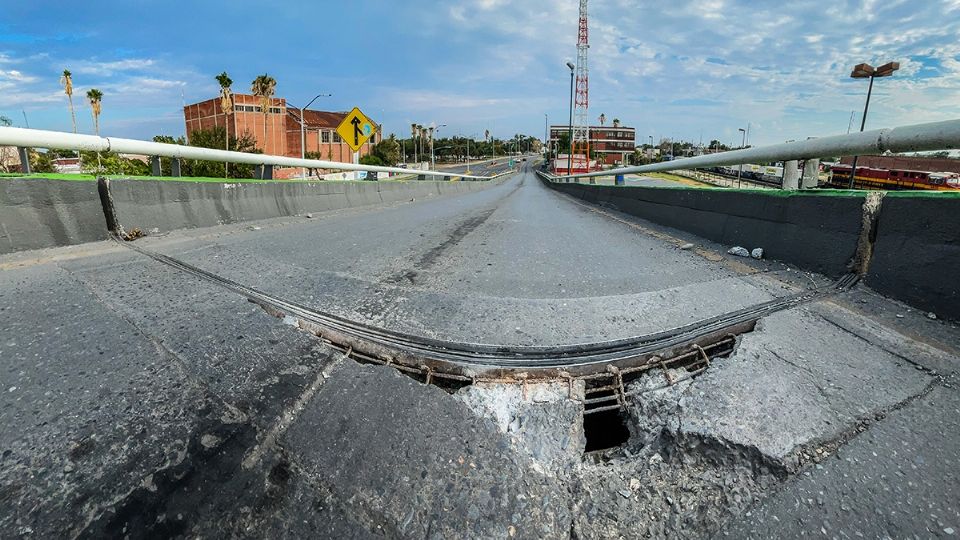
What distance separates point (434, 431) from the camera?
1.61 m

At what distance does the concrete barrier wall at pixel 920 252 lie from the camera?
2.49 metres

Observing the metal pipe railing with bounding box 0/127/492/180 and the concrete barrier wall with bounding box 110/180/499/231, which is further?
the concrete barrier wall with bounding box 110/180/499/231

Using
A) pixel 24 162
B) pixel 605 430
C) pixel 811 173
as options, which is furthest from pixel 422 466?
pixel 24 162

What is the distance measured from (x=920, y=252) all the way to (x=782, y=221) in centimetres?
138

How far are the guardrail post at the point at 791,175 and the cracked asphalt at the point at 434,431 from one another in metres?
1.68

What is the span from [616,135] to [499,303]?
166 m

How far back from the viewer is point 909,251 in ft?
9.03

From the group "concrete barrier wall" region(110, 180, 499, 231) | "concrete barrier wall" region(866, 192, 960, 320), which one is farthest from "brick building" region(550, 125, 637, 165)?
"concrete barrier wall" region(866, 192, 960, 320)

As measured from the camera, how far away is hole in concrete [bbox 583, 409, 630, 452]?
1743 mm

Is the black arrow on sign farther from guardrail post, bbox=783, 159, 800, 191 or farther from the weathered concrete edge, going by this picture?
guardrail post, bbox=783, 159, 800, 191

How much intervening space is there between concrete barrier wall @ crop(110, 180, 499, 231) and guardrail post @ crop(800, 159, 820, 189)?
623cm

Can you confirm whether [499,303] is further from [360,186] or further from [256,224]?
[360,186]

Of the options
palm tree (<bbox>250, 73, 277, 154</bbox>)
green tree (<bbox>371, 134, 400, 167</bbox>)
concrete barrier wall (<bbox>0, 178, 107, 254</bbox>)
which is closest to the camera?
concrete barrier wall (<bbox>0, 178, 107, 254</bbox>)

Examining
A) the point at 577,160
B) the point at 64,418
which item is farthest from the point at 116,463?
the point at 577,160
